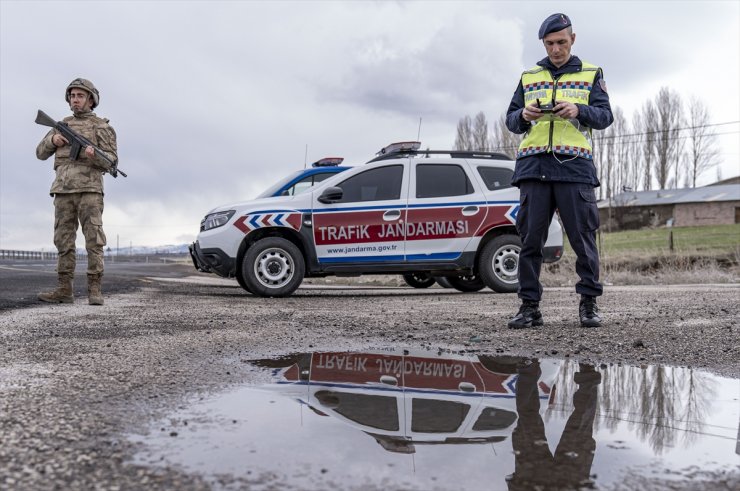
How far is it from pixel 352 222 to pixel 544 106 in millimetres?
4115

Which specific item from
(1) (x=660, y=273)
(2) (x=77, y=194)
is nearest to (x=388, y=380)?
(2) (x=77, y=194)

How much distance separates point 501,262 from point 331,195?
2.30 m

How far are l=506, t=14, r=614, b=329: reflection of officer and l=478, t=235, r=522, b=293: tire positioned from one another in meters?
3.80

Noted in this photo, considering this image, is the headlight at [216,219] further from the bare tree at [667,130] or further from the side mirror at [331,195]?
the bare tree at [667,130]

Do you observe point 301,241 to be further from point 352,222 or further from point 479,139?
point 479,139

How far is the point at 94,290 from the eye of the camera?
618 cm

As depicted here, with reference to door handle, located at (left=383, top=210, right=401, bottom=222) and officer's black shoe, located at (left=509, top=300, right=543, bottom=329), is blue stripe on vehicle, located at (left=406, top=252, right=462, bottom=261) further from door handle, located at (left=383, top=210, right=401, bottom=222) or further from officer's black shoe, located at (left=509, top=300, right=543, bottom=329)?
officer's black shoe, located at (left=509, top=300, right=543, bottom=329)

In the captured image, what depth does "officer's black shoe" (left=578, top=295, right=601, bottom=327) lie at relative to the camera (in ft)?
14.1

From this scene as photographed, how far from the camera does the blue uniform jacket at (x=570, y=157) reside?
4.31m

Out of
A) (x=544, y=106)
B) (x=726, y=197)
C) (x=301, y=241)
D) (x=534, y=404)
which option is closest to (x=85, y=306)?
(x=301, y=241)

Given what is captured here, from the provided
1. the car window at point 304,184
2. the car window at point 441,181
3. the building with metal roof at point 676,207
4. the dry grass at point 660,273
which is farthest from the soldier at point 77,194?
the building with metal roof at point 676,207

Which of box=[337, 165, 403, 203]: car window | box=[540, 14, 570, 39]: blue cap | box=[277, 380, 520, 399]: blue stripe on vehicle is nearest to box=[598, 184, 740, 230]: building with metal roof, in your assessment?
box=[337, 165, 403, 203]: car window

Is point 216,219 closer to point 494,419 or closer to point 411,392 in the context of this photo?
point 411,392

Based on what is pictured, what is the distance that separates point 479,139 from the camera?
50500 mm
